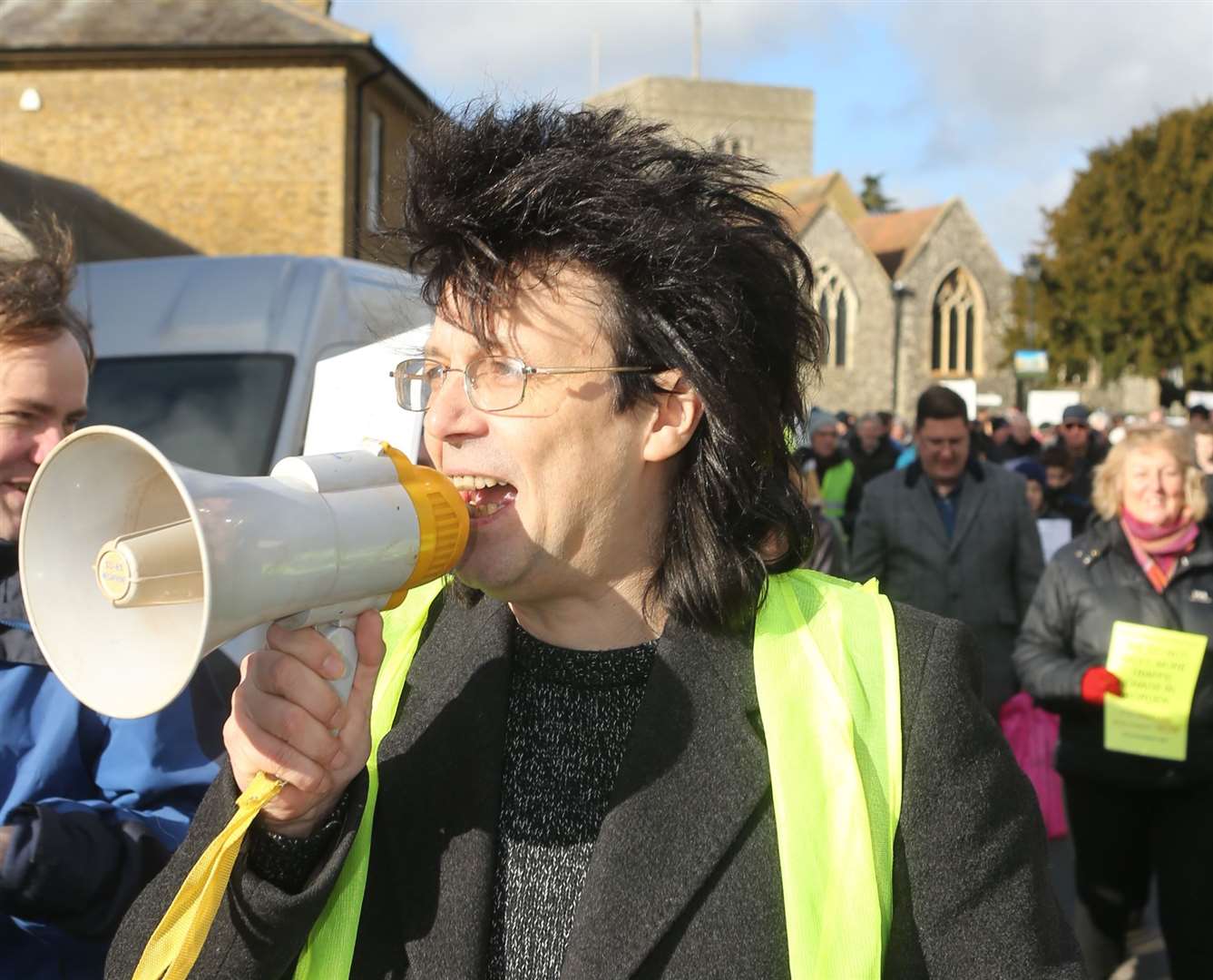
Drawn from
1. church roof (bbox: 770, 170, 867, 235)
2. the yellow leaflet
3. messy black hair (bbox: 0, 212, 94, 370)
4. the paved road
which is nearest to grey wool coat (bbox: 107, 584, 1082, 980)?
messy black hair (bbox: 0, 212, 94, 370)

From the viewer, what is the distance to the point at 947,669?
183cm

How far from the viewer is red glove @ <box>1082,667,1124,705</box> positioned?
4.29 m

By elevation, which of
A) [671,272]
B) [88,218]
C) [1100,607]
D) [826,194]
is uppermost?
[826,194]

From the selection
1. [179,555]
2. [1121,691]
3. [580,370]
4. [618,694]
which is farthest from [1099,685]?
[179,555]

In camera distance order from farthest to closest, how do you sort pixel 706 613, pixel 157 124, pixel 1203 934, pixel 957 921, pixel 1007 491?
pixel 157 124 → pixel 1007 491 → pixel 1203 934 → pixel 706 613 → pixel 957 921

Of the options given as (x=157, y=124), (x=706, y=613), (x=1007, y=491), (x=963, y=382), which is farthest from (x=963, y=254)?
(x=706, y=613)

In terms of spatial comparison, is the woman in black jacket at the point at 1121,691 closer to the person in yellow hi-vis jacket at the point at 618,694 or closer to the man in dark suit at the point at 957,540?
the man in dark suit at the point at 957,540

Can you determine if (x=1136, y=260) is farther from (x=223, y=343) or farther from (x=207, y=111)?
(x=223, y=343)

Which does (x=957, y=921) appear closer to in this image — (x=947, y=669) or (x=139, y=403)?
(x=947, y=669)

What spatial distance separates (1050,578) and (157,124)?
74.3 feet

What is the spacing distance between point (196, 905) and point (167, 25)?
976 inches

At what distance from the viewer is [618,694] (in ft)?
6.49

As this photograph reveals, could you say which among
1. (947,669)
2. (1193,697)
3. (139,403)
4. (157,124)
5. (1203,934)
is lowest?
(1203,934)

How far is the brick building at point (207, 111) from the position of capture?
2291 cm
